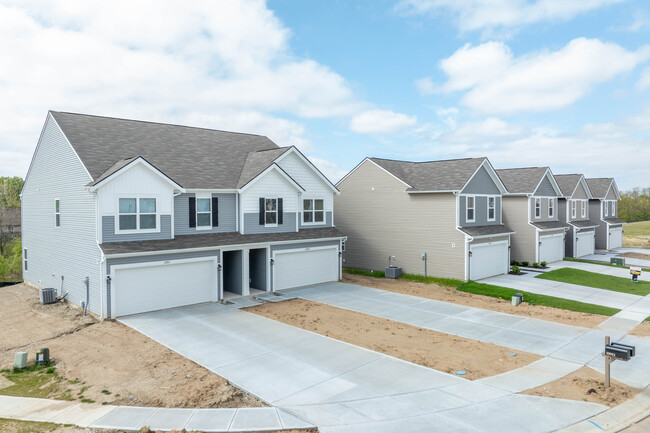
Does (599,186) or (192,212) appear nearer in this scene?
(192,212)

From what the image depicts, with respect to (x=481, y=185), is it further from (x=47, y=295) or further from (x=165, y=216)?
(x=47, y=295)

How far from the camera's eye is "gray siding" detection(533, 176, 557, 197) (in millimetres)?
31822

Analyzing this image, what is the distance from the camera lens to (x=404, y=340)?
45.9 feet

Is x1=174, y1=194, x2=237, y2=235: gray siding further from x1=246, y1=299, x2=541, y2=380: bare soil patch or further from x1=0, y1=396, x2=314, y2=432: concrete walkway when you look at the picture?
x1=0, y1=396, x2=314, y2=432: concrete walkway

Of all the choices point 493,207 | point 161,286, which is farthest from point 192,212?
point 493,207

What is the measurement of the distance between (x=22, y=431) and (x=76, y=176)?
1251cm

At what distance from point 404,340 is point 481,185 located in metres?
15.9

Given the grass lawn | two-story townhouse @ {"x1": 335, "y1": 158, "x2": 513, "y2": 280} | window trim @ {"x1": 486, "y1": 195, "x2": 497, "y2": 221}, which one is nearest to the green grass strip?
two-story townhouse @ {"x1": 335, "y1": 158, "x2": 513, "y2": 280}

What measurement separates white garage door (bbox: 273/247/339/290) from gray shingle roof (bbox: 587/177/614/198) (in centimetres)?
3183

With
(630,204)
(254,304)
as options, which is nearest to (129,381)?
(254,304)

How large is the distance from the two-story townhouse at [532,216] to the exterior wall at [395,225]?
833cm

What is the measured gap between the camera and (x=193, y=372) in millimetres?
11070

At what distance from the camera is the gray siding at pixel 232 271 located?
2083 cm

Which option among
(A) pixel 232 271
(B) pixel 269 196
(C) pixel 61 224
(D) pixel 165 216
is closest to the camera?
(D) pixel 165 216
